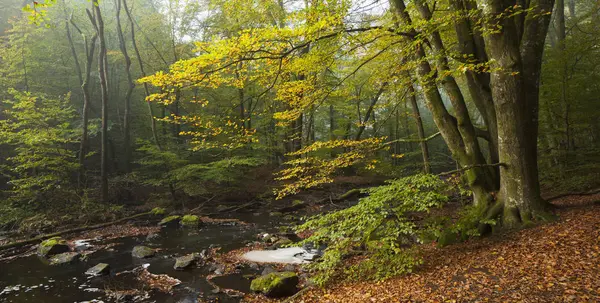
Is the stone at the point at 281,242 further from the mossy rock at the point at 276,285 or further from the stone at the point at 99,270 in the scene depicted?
the stone at the point at 99,270

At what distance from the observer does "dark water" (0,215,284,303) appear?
23.3 feet

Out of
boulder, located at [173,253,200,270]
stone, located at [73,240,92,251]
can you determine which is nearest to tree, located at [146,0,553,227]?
boulder, located at [173,253,200,270]

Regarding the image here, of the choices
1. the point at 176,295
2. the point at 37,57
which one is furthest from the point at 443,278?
the point at 37,57

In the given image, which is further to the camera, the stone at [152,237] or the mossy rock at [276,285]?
the stone at [152,237]

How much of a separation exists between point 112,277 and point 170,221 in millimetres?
6954

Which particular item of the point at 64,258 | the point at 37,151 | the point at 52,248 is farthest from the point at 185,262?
the point at 37,151

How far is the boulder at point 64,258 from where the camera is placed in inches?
372

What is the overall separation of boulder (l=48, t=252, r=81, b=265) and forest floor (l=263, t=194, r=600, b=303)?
7947 millimetres

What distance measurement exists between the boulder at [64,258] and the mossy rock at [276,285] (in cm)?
636

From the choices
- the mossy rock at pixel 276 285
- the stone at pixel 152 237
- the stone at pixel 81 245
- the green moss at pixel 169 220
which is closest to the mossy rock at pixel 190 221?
the green moss at pixel 169 220

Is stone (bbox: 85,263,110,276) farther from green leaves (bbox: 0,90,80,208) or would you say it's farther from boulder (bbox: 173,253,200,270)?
green leaves (bbox: 0,90,80,208)

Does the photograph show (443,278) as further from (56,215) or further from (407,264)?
(56,215)

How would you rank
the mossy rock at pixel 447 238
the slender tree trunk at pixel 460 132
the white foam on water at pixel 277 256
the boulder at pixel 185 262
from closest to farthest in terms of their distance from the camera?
the mossy rock at pixel 447 238
the slender tree trunk at pixel 460 132
the boulder at pixel 185 262
the white foam on water at pixel 277 256

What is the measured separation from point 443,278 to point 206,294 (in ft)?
16.8
